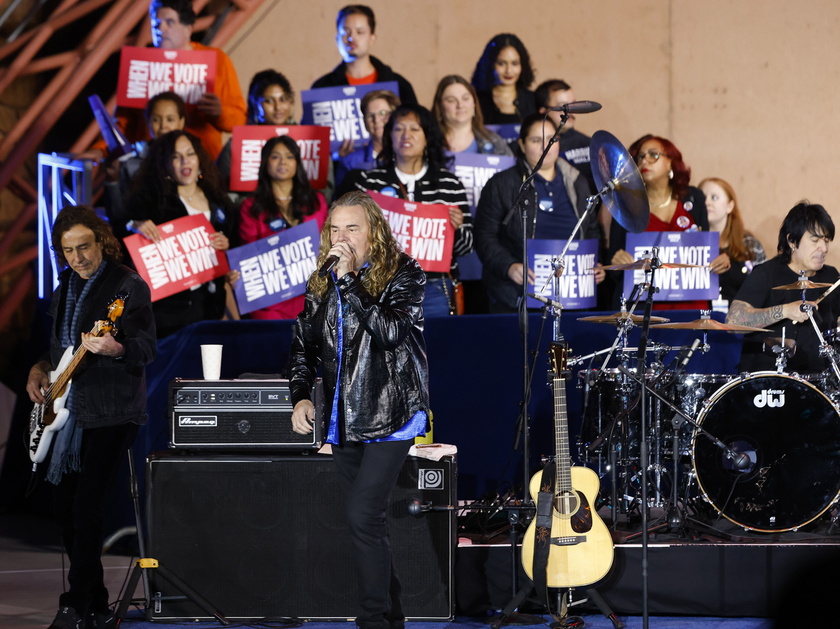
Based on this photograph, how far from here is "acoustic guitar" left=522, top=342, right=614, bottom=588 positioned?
17.0 feet

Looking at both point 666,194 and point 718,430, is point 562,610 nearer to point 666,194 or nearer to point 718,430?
point 718,430

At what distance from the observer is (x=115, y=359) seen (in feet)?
16.7

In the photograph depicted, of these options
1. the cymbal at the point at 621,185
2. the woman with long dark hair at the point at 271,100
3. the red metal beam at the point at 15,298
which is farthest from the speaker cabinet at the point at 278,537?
the red metal beam at the point at 15,298

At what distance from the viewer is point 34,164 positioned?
33.6 feet

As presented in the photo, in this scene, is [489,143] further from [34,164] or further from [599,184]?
[34,164]

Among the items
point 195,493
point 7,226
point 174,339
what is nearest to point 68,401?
point 195,493

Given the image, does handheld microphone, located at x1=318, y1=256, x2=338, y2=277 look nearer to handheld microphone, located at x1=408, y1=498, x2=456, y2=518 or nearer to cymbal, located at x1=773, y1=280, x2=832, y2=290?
handheld microphone, located at x1=408, y1=498, x2=456, y2=518

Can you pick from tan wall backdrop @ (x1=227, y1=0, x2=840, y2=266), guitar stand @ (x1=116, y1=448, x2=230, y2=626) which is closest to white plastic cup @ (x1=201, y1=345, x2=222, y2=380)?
guitar stand @ (x1=116, y1=448, x2=230, y2=626)

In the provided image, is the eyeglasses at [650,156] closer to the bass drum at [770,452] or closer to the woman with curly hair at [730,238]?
the woman with curly hair at [730,238]

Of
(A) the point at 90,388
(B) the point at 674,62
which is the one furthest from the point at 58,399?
(B) the point at 674,62

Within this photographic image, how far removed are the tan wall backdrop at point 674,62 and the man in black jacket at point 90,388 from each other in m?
5.94

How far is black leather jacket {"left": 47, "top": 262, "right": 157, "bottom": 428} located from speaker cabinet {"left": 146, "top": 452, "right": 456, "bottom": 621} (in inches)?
18.8

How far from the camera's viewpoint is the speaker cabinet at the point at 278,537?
530cm

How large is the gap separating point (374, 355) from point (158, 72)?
4.37 metres
